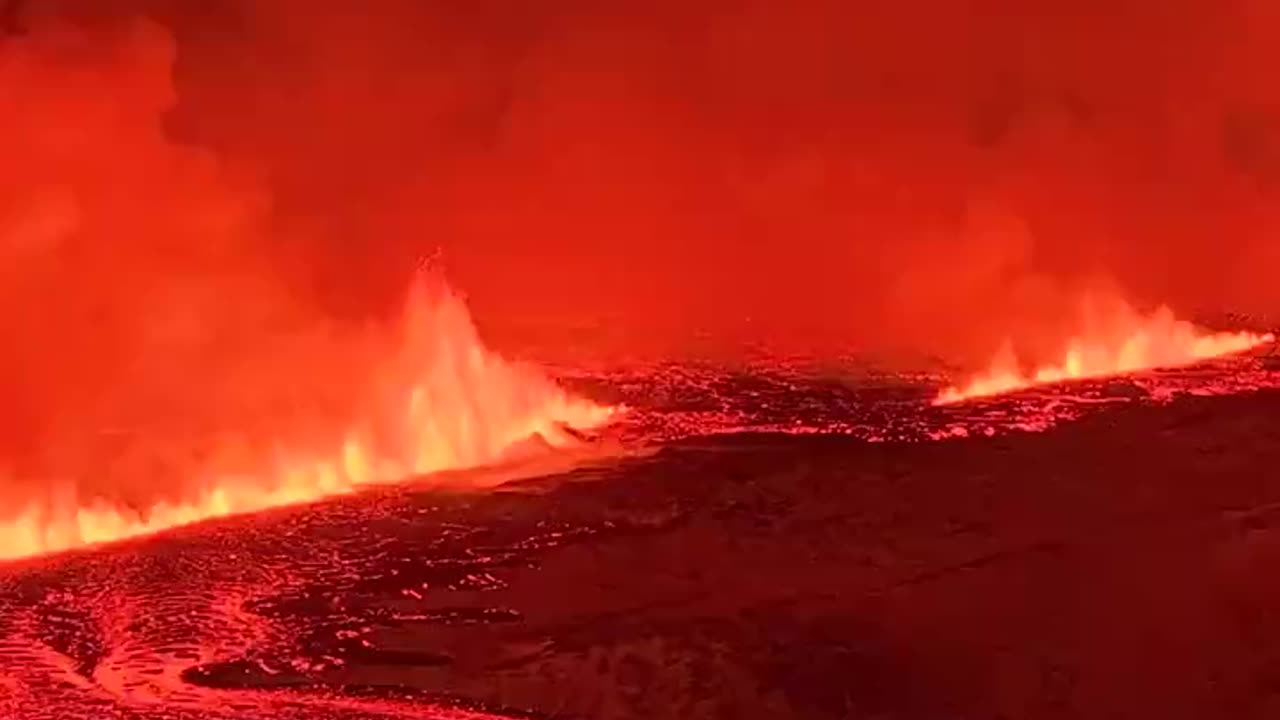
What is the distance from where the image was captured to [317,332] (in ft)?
52.3

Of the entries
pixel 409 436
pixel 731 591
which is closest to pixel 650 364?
pixel 409 436

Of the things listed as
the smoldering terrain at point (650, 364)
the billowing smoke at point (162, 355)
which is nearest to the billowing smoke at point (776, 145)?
the smoldering terrain at point (650, 364)

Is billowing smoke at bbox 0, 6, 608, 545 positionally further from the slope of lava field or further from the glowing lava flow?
the glowing lava flow

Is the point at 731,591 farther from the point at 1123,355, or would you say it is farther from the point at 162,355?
the point at 1123,355

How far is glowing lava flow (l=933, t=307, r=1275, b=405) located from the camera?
53.5 feet

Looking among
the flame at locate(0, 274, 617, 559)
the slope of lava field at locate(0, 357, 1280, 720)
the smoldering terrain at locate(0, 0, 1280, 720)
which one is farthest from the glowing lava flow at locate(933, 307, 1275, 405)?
the flame at locate(0, 274, 617, 559)

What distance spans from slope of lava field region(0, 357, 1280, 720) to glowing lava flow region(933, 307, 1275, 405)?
178 centimetres

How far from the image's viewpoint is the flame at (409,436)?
12.0m

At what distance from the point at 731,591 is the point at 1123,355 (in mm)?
7816

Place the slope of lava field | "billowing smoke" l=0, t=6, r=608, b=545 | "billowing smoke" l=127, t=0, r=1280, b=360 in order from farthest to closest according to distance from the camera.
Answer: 1. "billowing smoke" l=127, t=0, r=1280, b=360
2. "billowing smoke" l=0, t=6, r=608, b=545
3. the slope of lava field

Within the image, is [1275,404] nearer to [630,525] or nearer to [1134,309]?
[1134,309]

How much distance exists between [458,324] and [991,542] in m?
5.57

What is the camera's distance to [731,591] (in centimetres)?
1070

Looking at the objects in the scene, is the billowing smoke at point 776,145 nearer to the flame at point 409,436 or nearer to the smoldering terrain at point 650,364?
the smoldering terrain at point 650,364
